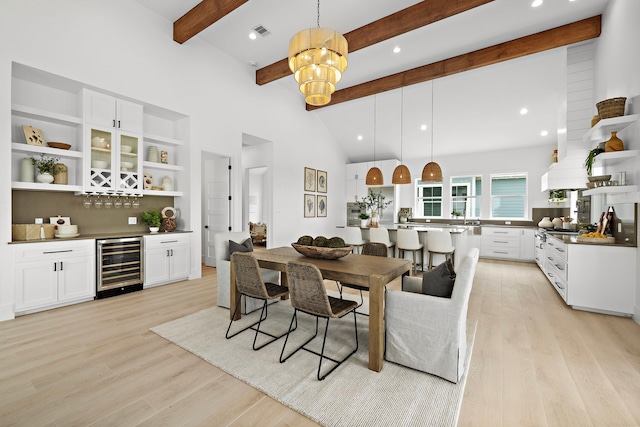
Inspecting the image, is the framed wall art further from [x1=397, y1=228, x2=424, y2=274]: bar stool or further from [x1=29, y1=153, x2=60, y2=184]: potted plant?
[x1=29, y1=153, x2=60, y2=184]: potted plant

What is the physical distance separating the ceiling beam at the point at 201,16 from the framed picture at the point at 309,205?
418cm

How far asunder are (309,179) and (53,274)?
17.5 ft

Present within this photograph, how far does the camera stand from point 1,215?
10.2ft

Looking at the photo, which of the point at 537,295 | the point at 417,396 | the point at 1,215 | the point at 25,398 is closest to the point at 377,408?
the point at 417,396

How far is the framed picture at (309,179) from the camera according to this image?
7494 millimetres

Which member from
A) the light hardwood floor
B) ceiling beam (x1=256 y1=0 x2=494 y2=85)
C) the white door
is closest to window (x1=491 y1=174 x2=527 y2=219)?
the light hardwood floor

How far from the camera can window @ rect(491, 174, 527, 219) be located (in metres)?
7.32

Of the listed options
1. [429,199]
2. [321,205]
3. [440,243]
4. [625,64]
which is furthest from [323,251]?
[429,199]

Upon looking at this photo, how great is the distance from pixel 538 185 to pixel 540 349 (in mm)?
5929

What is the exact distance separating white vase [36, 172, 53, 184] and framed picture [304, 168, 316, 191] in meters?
4.90

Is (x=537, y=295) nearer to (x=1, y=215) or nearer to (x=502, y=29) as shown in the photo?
(x=502, y=29)

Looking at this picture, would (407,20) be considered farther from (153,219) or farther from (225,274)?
(153,219)

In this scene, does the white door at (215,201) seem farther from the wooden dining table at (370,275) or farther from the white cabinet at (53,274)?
the wooden dining table at (370,275)

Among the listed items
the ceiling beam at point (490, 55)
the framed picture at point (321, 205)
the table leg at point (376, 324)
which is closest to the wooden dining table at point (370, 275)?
the table leg at point (376, 324)
